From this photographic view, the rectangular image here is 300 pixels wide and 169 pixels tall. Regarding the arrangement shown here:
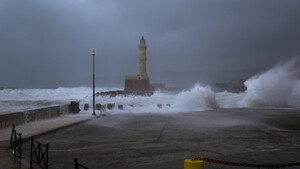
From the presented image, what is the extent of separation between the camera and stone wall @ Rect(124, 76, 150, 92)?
7206 centimetres

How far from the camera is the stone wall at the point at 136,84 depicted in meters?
72.1

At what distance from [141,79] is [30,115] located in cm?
5910

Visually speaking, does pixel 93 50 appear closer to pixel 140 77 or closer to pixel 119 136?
pixel 119 136

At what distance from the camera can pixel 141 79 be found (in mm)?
72562

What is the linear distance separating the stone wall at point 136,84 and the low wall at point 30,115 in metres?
53.5

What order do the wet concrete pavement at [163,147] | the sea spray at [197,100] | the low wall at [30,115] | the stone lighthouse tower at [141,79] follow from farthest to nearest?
the stone lighthouse tower at [141,79] < the sea spray at [197,100] < the low wall at [30,115] < the wet concrete pavement at [163,147]

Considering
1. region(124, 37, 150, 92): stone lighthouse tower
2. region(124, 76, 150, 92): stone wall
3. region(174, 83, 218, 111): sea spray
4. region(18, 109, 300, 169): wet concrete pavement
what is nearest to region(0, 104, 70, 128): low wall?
region(18, 109, 300, 169): wet concrete pavement

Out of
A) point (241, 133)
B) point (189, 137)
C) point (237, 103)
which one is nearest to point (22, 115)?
point (189, 137)

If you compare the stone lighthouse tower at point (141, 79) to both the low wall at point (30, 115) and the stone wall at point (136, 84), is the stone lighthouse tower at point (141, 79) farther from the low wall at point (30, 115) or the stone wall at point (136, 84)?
the low wall at point (30, 115)

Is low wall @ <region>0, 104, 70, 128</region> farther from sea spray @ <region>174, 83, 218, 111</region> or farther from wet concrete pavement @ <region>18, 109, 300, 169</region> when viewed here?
sea spray @ <region>174, 83, 218, 111</region>

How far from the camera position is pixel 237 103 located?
104 ft

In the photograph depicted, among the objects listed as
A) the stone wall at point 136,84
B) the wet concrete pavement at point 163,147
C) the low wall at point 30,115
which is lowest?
the wet concrete pavement at point 163,147

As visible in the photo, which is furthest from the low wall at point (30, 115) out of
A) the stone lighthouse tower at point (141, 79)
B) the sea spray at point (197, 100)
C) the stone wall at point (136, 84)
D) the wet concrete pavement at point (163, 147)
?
the stone lighthouse tower at point (141, 79)

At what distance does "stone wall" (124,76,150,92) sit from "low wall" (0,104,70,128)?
2107 inches
